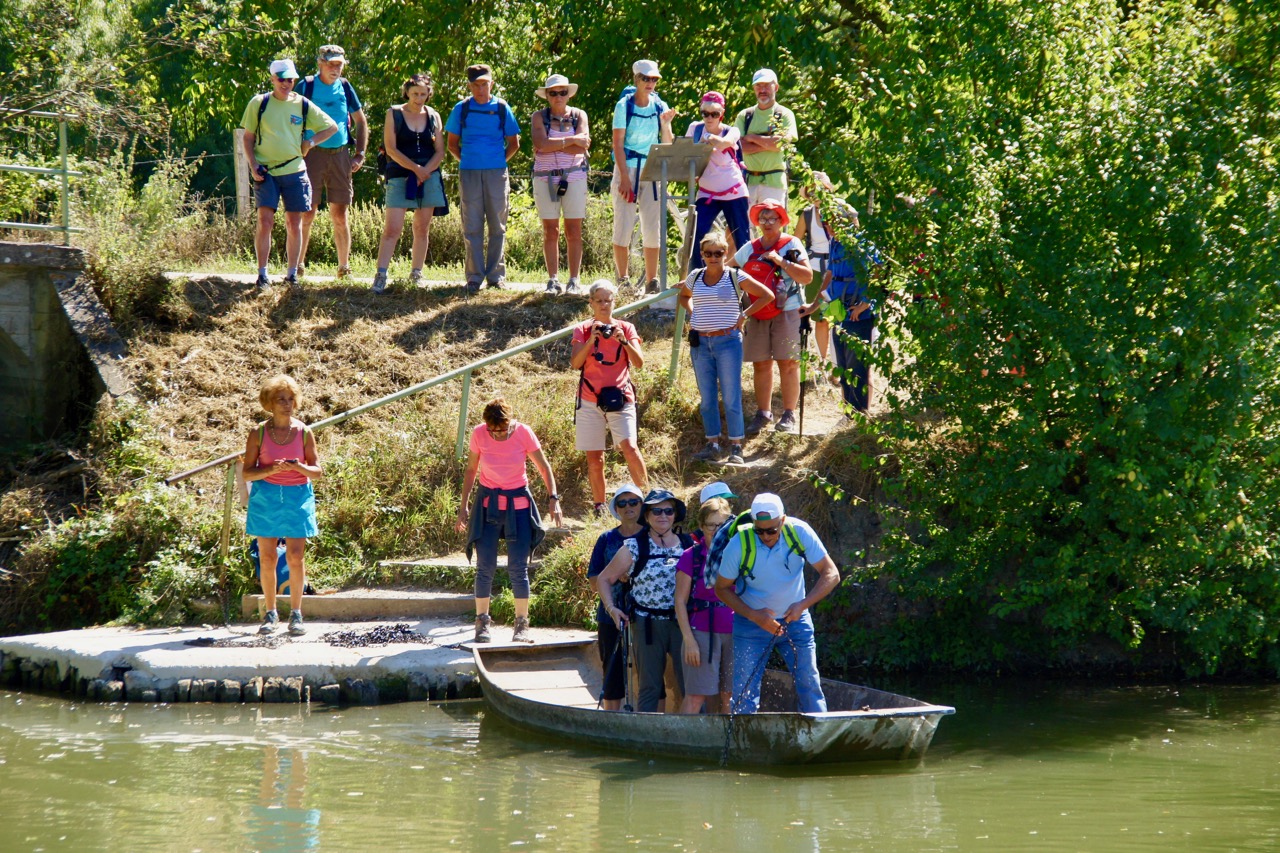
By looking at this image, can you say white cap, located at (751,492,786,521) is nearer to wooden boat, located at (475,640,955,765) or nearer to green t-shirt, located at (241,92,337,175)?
wooden boat, located at (475,640,955,765)

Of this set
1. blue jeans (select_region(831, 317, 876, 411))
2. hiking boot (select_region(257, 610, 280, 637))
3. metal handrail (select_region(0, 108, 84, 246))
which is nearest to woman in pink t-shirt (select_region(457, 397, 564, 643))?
hiking boot (select_region(257, 610, 280, 637))

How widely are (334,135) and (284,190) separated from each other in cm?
81

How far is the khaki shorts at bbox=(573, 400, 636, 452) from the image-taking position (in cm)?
1241

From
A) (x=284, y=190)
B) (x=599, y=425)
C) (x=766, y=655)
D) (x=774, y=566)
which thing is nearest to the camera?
(x=774, y=566)

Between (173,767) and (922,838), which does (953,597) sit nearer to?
(922,838)

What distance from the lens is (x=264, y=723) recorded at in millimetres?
10766

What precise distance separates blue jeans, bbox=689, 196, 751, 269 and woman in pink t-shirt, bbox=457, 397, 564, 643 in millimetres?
3484

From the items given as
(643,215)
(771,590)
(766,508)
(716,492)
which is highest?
(643,215)

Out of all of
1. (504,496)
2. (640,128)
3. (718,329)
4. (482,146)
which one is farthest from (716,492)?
(482,146)

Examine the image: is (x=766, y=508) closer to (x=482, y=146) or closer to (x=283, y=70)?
(x=482, y=146)

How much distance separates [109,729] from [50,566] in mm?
3469

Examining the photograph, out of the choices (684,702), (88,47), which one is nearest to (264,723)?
(684,702)

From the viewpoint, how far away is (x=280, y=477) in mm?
11562

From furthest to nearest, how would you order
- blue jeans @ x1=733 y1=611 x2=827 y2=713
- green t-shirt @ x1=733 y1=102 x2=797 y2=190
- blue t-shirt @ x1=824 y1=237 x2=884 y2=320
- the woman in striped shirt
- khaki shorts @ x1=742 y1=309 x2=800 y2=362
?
1. green t-shirt @ x1=733 y1=102 x2=797 y2=190
2. khaki shorts @ x1=742 y1=309 x2=800 y2=362
3. blue t-shirt @ x1=824 y1=237 x2=884 y2=320
4. the woman in striped shirt
5. blue jeans @ x1=733 y1=611 x2=827 y2=713
